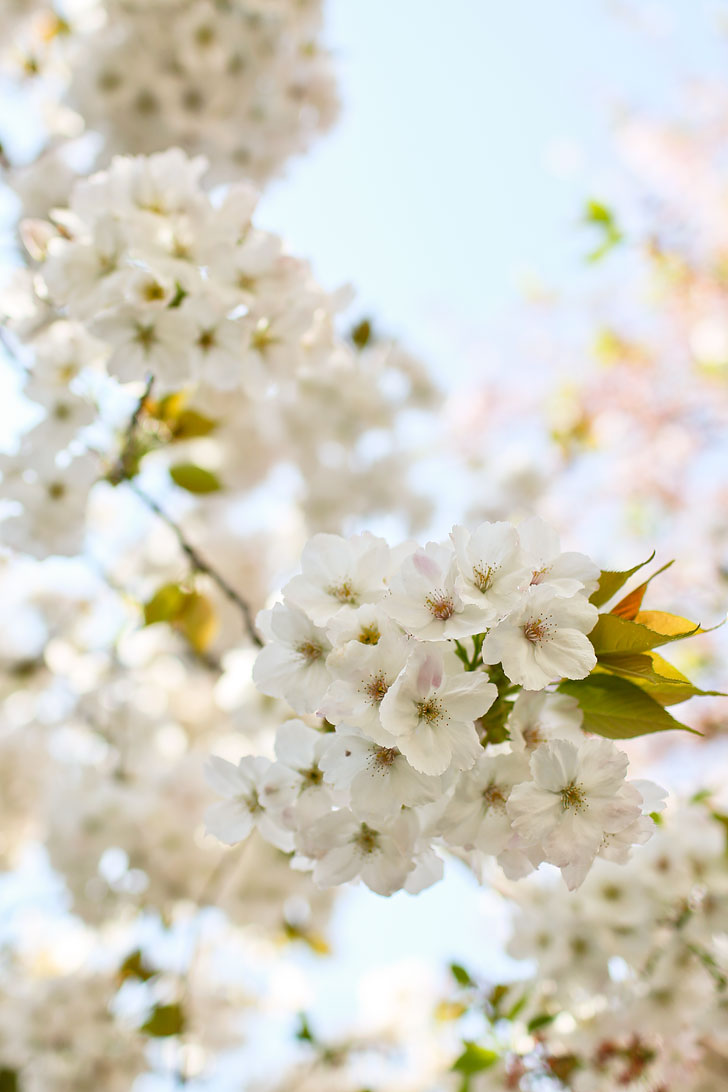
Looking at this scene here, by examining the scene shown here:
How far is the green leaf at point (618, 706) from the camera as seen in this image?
764 millimetres

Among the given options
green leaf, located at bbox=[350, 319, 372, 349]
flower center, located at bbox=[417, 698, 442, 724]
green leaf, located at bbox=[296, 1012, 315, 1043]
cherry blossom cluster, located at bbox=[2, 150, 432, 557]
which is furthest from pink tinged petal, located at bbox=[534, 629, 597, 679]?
green leaf, located at bbox=[350, 319, 372, 349]

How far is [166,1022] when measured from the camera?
176 centimetres

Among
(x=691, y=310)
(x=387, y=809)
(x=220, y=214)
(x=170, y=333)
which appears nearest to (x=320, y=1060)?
(x=387, y=809)

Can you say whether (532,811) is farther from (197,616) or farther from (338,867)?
(197,616)

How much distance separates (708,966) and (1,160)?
2284mm

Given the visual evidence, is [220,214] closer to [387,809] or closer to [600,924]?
[387,809]

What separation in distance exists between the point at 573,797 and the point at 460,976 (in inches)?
43.0

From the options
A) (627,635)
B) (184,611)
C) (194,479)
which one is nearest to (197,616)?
(184,611)

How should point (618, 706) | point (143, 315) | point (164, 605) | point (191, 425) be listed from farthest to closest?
point (164, 605) → point (191, 425) → point (143, 315) → point (618, 706)

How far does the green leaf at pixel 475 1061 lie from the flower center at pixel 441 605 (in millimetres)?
1190

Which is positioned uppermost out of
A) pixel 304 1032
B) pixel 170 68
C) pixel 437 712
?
pixel 170 68

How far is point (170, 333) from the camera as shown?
1117 millimetres

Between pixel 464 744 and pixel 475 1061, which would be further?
pixel 475 1061

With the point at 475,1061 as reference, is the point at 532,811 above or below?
above
